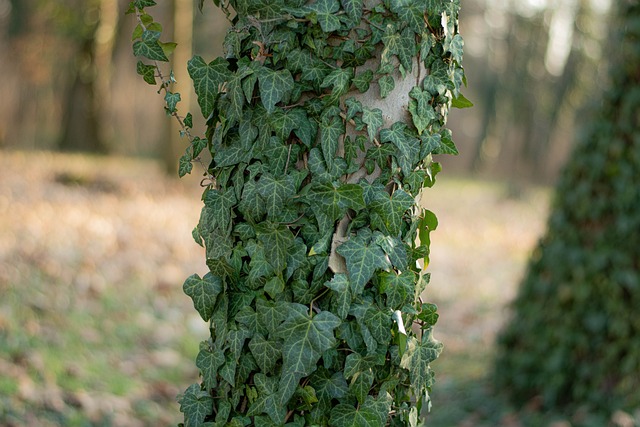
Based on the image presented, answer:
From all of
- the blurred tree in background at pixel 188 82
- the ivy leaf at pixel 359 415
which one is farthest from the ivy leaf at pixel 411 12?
the blurred tree in background at pixel 188 82

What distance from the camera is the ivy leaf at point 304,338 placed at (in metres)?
1.59

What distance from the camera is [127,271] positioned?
21.1ft

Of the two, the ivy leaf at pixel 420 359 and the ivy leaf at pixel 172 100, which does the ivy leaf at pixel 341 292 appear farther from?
the ivy leaf at pixel 172 100

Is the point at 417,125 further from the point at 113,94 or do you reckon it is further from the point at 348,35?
the point at 113,94

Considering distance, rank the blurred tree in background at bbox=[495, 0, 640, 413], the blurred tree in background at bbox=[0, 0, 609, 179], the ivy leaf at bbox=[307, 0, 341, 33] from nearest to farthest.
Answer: the ivy leaf at bbox=[307, 0, 341, 33]
the blurred tree in background at bbox=[495, 0, 640, 413]
the blurred tree in background at bbox=[0, 0, 609, 179]

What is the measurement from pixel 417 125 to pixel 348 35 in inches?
10.9

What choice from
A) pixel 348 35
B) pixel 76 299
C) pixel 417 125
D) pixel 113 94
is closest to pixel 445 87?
pixel 417 125

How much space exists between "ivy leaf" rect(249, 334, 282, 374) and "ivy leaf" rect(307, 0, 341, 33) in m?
0.77

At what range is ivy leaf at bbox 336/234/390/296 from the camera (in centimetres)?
160

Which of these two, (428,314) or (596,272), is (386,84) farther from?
(596,272)

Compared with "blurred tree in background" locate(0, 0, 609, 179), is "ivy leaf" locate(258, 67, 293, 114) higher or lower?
lower

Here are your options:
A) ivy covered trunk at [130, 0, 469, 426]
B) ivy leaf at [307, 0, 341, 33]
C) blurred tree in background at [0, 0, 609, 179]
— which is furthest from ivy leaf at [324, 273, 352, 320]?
blurred tree in background at [0, 0, 609, 179]

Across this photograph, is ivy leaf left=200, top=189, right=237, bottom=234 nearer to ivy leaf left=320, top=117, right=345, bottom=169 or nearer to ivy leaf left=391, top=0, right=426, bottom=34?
ivy leaf left=320, top=117, right=345, bottom=169

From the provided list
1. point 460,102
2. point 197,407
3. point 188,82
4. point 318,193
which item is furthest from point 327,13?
point 188,82
